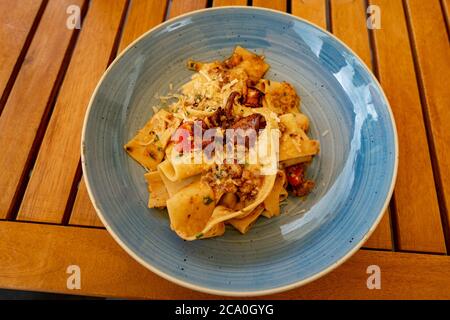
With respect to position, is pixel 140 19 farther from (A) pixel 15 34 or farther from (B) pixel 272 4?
(B) pixel 272 4

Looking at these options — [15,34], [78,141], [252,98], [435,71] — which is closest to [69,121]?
[78,141]

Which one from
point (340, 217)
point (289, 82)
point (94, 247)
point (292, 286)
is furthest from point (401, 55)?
point (94, 247)

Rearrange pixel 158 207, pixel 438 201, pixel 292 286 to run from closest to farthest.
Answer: pixel 292 286 → pixel 158 207 → pixel 438 201

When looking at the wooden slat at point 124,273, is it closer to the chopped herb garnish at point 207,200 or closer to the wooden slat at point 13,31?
the chopped herb garnish at point 207,200

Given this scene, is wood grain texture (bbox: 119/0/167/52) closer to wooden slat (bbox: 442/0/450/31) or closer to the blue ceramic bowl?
the blue ceramic bowl

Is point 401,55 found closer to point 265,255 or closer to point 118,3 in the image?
point 265,255

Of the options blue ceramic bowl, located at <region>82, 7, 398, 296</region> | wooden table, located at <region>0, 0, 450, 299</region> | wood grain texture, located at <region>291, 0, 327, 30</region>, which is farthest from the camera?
wood grain texture, located at <region>291, 0, 327, 30</region>

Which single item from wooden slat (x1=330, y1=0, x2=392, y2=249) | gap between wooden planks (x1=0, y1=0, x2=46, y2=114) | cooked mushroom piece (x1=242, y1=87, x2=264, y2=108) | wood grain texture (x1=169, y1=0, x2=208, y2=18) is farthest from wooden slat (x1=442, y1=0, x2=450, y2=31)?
gap between wooden planks (x1=0, y1=0, x2=46, y2=114)
